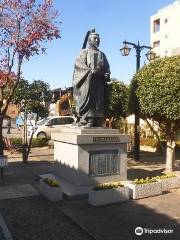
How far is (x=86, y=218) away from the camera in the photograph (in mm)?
8820

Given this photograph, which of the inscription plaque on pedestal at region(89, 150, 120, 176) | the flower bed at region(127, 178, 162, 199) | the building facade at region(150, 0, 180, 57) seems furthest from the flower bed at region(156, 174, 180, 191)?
the building facade at region(150, 0, 180, 57)

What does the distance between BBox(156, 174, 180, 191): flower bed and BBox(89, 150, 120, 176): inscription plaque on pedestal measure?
4.68 ft

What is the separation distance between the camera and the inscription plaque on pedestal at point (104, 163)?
37.0 ft

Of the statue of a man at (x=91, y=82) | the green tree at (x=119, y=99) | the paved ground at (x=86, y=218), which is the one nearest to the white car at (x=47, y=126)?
the green tree at (x=119, y=99)

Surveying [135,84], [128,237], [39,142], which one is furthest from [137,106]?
[39,142]

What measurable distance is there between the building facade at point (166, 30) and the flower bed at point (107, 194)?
37.9 m

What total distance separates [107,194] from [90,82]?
3785 mm

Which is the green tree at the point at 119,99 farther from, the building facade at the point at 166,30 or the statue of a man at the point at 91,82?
the building facade at the point at 166,30

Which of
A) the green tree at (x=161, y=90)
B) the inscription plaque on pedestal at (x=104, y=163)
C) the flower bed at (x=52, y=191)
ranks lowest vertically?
the flower bed at (x=52, y=191)

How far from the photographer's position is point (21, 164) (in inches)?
697

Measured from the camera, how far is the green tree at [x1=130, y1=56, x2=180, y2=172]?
1334cm

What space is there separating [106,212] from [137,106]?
6.78 m

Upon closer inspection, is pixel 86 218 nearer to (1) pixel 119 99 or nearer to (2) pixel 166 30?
(1) pixel 119 99

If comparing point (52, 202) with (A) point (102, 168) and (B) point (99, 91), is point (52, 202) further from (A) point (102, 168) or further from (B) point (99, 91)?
(B) point (99, 91)
